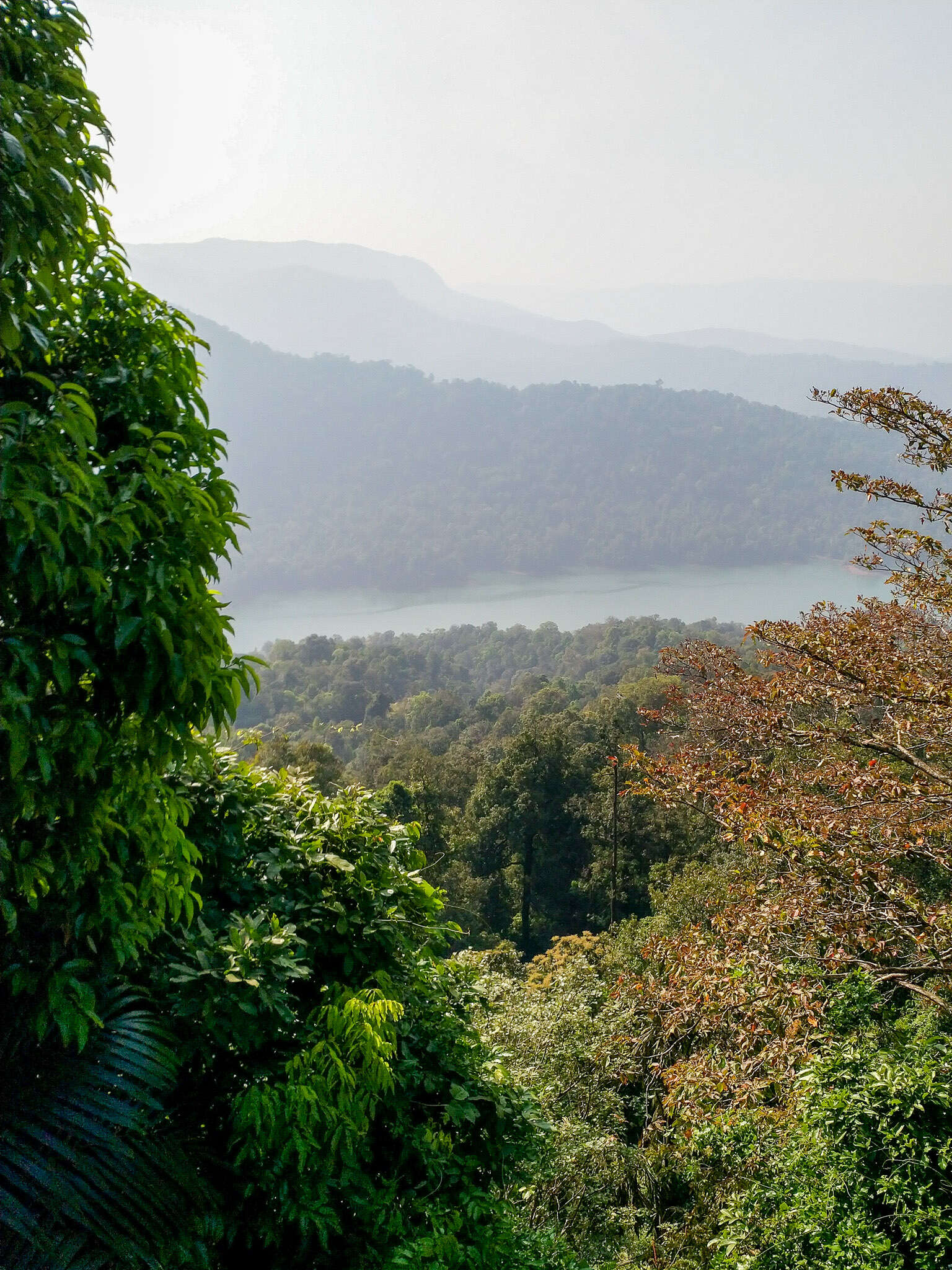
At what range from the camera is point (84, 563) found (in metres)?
1.82

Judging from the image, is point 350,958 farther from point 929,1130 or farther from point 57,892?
point 929,1130

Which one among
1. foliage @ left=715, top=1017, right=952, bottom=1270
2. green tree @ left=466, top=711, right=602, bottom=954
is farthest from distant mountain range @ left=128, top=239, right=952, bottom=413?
foliage @ left=715, top=1017, right=952, bottom=1270

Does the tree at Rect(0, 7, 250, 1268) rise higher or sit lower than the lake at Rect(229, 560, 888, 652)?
higher

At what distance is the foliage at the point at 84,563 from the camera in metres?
1.74

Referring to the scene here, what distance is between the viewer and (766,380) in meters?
166

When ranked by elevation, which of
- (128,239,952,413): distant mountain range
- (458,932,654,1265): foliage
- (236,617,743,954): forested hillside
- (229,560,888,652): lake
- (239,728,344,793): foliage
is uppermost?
(128,239,952,413): distant mountain range

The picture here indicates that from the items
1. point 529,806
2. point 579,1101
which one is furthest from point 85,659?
point 529,806

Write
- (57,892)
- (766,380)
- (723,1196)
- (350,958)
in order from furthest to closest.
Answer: (766,380)
(723,1196)
(350,958)
(57,892)

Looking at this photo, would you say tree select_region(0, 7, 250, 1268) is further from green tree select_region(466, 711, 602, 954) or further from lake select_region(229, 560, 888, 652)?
lake select_region(229, 560, 888, 652)

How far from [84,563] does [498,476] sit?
382 ft

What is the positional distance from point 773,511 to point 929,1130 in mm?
102847

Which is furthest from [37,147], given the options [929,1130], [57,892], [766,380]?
[766,380]

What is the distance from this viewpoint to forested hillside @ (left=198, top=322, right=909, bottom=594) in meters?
101

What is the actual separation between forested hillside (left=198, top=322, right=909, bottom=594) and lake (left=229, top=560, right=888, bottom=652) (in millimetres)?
2015
